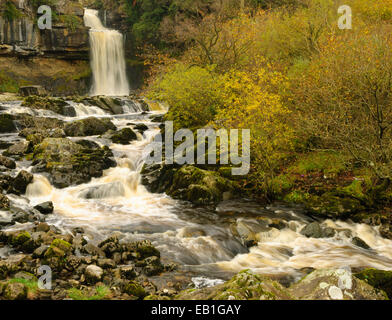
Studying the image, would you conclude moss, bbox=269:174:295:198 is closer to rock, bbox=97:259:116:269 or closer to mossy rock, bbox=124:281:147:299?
rock, bbox=97:259:116:269

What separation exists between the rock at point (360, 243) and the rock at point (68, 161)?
11295 millimetres

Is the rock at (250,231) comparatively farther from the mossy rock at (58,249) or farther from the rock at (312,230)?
the mossy rock at (58,249)

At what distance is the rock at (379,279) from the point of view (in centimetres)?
612

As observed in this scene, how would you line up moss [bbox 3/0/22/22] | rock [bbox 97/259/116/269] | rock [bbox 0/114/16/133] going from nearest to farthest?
rock [bbox 97/259/116/269] → rock [bbox 0/114/16/133] → moss [bbox 3/0/22/22]

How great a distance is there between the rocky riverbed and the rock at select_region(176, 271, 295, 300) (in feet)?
0.07

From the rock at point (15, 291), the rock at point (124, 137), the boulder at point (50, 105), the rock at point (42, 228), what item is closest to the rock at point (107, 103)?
the boulder at point (50, 105)

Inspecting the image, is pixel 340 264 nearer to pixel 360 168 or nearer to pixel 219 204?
pixel 219 204

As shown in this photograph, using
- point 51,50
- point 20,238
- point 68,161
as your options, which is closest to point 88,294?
point 20,238

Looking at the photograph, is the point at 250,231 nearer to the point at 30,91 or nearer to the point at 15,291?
the point at 15,291

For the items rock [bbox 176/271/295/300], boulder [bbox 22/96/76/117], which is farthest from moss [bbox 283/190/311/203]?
boulder [bbox 22/96/76/117]

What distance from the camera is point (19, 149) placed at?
1781 cm

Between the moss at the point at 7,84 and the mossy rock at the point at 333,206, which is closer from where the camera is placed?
the mossy rock at the point at 333,206

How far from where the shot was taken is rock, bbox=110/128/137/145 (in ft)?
68.2

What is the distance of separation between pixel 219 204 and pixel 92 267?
23.4 feet
